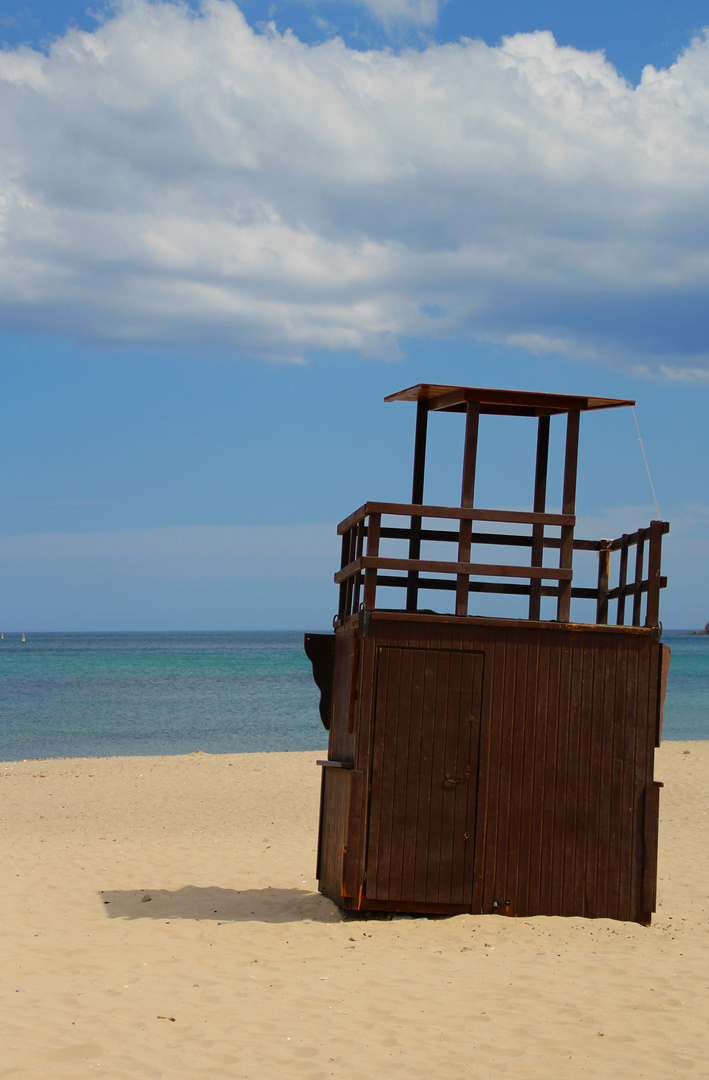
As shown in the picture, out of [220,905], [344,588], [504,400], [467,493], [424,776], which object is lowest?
[220,905]

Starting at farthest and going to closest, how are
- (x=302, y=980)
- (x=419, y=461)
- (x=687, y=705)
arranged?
(x=687, y=705)
(x=419, y=461)
(x=302, y=980)

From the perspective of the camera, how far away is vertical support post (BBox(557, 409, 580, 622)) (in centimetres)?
894

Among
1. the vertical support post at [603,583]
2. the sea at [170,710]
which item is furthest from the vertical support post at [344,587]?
the sea at [170,710]

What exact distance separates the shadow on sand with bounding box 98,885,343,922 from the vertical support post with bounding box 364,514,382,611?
2811mm

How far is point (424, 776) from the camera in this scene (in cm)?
870

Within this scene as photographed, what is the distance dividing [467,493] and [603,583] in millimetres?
1777

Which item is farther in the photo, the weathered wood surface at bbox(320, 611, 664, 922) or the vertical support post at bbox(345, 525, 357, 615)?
the vertical support post at bbox(345, 525, 357, 615)

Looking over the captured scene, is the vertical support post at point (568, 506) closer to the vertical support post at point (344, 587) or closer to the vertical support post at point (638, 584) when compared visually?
the vertical support post at point (638, 584)

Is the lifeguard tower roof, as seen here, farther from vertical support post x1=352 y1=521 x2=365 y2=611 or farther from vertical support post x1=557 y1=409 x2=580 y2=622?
vertical support post x1=352 y1=521 x2=365 y2=611

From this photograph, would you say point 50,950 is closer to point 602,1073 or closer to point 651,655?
point 602,1073

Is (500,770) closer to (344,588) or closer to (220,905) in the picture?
(344,588)

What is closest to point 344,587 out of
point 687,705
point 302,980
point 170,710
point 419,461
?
point 419,461

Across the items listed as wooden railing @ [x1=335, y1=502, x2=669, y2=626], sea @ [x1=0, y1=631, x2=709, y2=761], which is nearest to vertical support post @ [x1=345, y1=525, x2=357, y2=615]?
wooden railing @ [x1=335, y1=502, x2=669, y2=626]

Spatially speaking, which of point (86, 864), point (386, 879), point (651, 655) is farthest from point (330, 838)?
point (86, 864)
